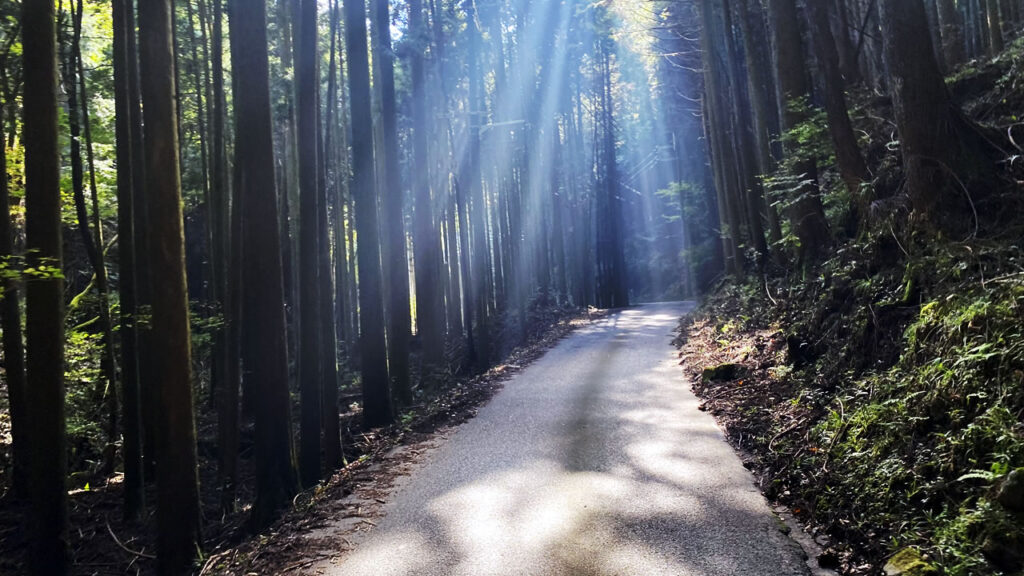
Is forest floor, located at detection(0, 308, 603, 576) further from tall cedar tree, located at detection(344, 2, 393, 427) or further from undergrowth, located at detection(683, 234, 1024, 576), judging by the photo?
undergrowth, located at detection(683, 234, 1024, 576)

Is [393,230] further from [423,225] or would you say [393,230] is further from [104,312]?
[104,312]

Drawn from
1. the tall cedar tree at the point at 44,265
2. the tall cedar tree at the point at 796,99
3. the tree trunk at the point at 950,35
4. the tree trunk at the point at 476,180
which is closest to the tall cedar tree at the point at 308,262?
the tall cedar tree at the point at 44,265

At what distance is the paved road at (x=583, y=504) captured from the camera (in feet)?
15.2

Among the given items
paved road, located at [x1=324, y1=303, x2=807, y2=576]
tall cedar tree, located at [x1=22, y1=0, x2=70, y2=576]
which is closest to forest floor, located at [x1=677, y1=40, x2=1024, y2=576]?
paved road, located at [x1=324, y1=303, x2=807, y2=576]

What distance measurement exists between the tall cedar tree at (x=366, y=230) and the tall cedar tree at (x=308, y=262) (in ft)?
4.79

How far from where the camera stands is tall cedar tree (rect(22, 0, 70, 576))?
714cm

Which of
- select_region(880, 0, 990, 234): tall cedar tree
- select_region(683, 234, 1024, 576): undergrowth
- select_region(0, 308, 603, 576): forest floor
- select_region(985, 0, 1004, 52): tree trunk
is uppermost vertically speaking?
select_region(985, 0, 1004, 52): tree trunk

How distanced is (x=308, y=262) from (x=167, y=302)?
124 inches

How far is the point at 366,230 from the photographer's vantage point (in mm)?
11453

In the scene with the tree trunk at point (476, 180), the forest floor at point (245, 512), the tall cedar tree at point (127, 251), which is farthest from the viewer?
the tree trunk at point (476, 180)

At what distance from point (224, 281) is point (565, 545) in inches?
415

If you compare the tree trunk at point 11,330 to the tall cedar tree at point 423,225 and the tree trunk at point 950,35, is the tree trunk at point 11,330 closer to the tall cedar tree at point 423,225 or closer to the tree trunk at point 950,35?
the tall cedar tree at point 423,225

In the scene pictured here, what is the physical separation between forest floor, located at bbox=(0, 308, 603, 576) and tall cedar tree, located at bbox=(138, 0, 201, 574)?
584mm

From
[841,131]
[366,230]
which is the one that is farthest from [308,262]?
[841,131]
